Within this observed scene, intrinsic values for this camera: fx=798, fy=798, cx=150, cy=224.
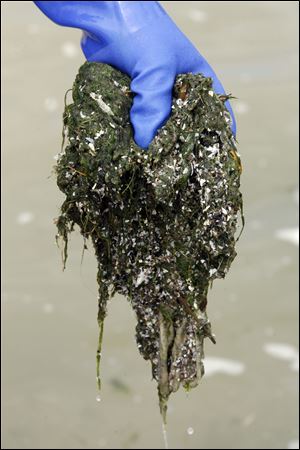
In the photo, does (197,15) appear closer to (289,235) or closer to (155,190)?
(289,235)

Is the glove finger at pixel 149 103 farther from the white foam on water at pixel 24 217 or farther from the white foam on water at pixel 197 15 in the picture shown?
the white foam on water at pixel 197 15

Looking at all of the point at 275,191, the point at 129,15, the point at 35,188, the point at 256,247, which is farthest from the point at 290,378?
the point at 129,15

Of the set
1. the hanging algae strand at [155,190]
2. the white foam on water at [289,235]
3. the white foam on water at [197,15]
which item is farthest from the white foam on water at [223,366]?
the white foam on water at [197,15]

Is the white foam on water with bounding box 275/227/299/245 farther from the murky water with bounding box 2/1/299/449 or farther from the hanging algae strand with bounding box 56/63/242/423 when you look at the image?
the hanging algae strand with bounding box 56/63/242/423

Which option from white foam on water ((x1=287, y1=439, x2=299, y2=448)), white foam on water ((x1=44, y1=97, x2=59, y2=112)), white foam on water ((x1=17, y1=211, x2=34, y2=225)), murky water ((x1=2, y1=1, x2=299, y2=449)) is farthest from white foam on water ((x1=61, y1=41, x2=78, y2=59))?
white foam on water ((x1=287, y1=439, x2=299, y2=448))

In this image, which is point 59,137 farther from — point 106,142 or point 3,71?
point 106,142

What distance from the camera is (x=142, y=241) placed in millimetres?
1766

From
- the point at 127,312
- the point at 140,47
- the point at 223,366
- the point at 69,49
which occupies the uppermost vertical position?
the point at 69,49

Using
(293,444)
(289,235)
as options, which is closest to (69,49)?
(289,235)

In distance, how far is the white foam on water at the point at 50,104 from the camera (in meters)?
3.76

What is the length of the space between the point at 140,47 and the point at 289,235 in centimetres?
182

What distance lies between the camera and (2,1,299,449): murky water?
296 cm

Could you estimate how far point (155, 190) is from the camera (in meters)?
1.65

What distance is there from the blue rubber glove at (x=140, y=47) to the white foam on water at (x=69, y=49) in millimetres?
2140
